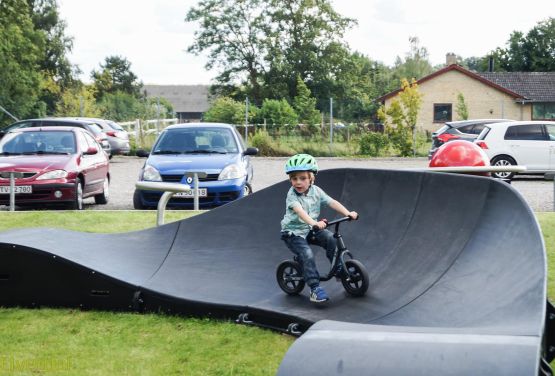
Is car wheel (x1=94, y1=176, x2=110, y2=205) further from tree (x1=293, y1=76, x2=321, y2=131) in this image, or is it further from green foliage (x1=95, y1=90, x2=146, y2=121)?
green foliage (x1=95, y1=90, x2=146, y2=121)

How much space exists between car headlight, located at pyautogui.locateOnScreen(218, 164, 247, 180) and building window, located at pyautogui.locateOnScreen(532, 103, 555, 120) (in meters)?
45.9

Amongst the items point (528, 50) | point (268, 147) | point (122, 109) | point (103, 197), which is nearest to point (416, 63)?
point (528, 50)

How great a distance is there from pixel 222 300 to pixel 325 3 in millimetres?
62457

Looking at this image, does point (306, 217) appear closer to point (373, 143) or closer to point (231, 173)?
point (231, 173)

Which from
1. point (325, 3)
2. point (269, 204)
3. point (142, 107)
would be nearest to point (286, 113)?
point (142, 107)

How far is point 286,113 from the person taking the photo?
44.5 metres

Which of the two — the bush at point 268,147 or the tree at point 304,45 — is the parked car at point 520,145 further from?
the tree at point 304,45

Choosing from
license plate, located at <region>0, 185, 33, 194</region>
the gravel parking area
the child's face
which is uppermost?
the child's face

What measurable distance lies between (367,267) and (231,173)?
735cm

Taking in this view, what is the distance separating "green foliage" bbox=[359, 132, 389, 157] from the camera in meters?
34.0

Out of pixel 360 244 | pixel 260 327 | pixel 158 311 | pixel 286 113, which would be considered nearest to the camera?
pixel 260 327

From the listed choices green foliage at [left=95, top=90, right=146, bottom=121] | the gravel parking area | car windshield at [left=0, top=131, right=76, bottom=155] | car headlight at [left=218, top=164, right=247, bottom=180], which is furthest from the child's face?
green foliage at [left=95, top=90, right=146, bottom=121]

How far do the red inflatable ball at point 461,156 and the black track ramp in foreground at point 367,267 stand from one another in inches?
14.3

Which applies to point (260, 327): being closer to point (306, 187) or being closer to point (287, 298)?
point (287, 298)
